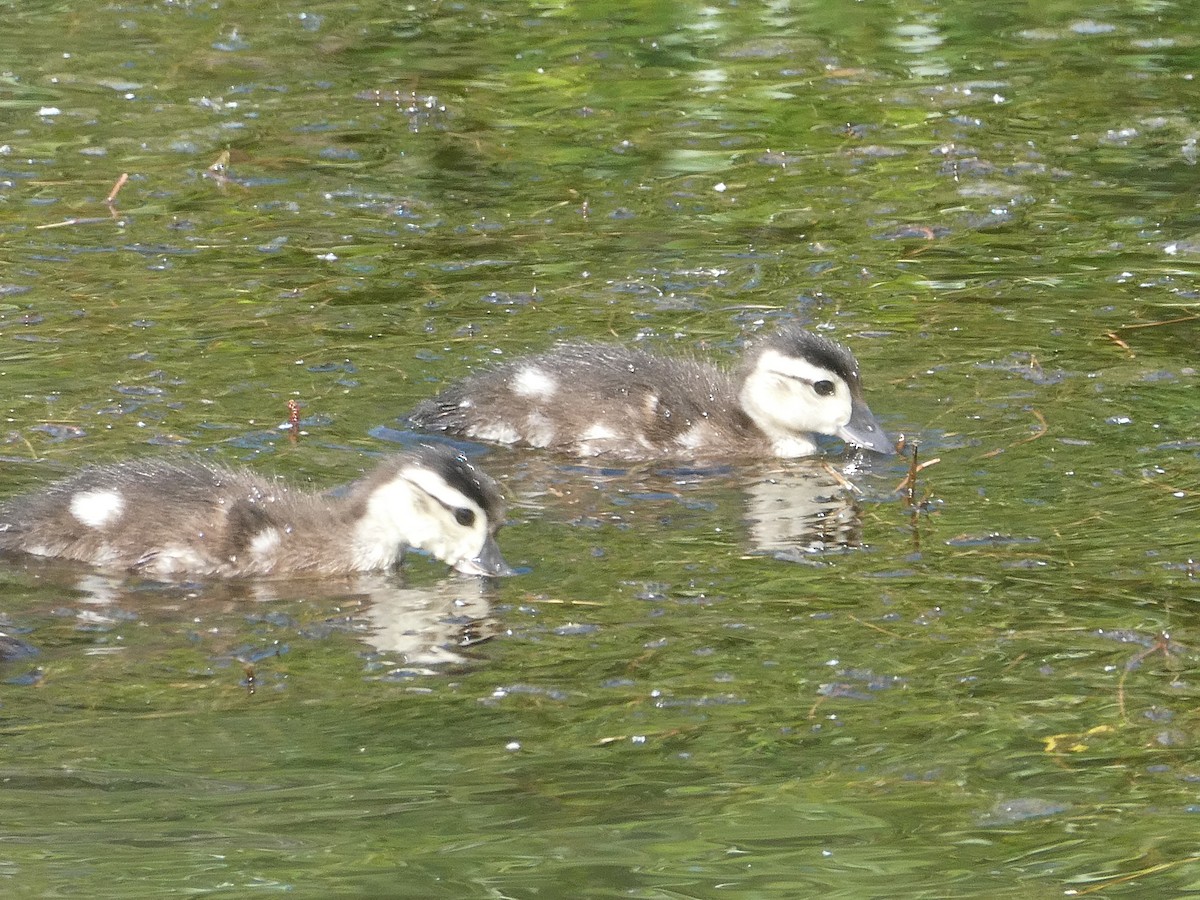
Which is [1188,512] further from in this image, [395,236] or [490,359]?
[395,236]

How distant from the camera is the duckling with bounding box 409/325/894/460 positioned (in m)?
7.05

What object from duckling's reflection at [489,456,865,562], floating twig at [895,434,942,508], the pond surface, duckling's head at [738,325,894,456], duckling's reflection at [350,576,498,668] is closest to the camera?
the pond surface

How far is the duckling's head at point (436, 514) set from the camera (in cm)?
591

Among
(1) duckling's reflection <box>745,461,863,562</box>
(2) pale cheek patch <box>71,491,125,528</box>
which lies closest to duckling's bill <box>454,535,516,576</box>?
(1) duckling's reflection <box>745,461,863,562</box>

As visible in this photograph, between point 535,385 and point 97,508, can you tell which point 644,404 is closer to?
point 535,385

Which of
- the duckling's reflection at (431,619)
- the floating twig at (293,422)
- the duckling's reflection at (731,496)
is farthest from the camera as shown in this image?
the floating twig at (293,422)

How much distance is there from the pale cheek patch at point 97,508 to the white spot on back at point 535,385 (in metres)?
1.51

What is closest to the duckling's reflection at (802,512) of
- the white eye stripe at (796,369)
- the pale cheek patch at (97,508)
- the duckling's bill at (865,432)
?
the duckling's bill at (865,432)

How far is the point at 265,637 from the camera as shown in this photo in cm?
537

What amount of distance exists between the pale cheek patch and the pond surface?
14 cm

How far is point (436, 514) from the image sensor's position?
19.6ft

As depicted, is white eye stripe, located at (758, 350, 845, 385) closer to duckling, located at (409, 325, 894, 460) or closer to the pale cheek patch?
duckling, located at (409, 325, 894, 460)

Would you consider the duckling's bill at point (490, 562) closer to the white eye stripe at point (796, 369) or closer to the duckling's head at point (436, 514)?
the duckling's head at point (436, 514)

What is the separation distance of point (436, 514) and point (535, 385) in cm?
115
